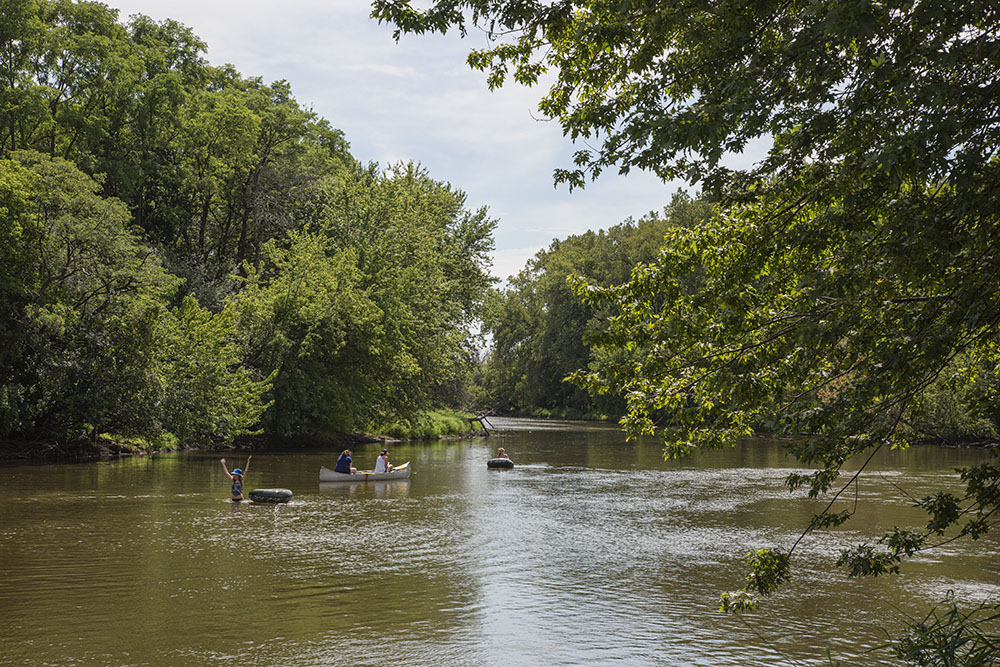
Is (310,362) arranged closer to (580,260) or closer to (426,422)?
(426,422)

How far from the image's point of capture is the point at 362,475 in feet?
89.5

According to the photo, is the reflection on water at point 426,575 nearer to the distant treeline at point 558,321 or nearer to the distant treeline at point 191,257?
the distant treeline at point 191,257

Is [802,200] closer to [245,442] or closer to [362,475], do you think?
[362,475]

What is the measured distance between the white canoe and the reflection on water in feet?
0.95

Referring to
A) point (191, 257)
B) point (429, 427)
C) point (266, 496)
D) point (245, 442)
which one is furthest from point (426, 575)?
point (429, 427)

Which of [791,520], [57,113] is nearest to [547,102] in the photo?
[791,520]

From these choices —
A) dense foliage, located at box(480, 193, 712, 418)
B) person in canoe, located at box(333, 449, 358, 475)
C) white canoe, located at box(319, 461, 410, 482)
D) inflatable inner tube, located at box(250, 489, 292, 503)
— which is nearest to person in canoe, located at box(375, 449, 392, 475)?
white canoe, located at box(319, 461, 410, 482)

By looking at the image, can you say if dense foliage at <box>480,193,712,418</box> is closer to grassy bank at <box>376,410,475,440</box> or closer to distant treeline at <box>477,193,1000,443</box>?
distant treeline at <box>477,193,1000,443</box>

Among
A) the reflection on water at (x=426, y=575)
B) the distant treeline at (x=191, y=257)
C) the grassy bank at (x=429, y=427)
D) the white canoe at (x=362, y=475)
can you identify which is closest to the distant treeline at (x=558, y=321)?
the grassy bank at (x=429, y=427)

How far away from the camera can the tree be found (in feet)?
17.9

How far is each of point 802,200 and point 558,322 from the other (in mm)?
81024

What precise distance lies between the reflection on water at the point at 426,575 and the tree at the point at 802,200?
4426 mm

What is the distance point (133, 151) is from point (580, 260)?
162 ft

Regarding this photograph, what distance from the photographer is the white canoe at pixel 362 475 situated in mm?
26812
